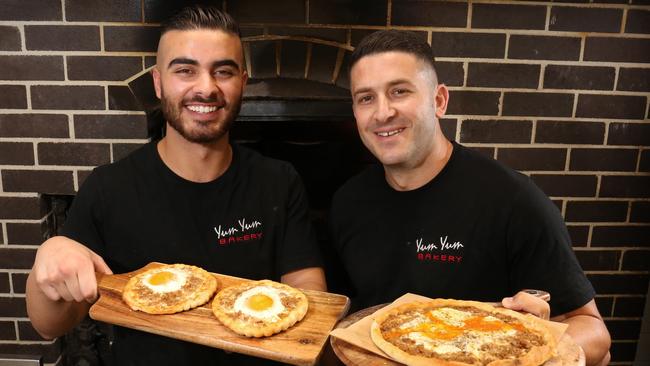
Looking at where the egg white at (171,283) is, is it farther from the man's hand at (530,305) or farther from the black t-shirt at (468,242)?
the man's hand at (530,305)

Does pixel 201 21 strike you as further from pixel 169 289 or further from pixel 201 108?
pixel 169 289

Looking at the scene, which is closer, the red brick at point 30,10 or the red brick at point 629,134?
the red brick at point 30,10

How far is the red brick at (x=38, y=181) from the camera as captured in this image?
246cm

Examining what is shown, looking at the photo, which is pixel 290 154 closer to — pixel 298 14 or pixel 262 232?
pixel 298 14

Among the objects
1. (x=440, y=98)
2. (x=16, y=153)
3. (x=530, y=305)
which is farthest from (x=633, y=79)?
(x=16, y=153)

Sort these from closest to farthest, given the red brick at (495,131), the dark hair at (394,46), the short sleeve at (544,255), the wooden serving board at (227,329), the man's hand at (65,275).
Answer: the wooden serving board at (227,329) < the man's hand at (65,275) < the short sleeve at (544,255) < the dark hair at (394,46) < the red brick at (495,131)

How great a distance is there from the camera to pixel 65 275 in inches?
63.0

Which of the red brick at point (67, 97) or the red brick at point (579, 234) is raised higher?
the red brick at point (67, 97)

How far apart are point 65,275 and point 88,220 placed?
29 centimetres

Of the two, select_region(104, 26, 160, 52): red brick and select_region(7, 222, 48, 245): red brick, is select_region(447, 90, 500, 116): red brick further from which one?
select_region(7, 222, 48, 245): red brick

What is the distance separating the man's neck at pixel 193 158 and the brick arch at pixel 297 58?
1.96 ft

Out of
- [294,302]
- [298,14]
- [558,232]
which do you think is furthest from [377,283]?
[298,14]

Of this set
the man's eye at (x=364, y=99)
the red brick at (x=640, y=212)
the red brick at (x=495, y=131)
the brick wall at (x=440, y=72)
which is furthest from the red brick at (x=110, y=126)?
the red brick at (x=640, y=212)

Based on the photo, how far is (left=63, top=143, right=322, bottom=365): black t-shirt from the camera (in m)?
1.83
